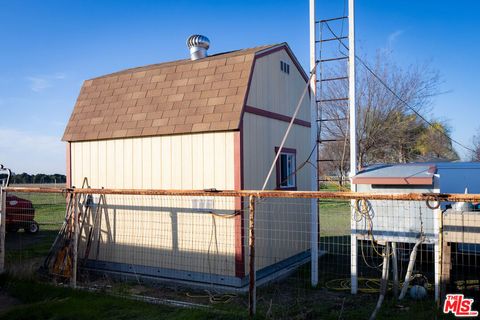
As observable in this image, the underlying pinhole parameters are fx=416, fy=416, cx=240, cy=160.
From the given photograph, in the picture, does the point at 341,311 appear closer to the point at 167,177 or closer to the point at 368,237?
A: the point at 368,237

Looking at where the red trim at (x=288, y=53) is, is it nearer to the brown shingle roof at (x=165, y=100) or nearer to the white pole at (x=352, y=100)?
the brown shingle roof at (x=165, y=100)

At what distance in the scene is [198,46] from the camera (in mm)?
10211

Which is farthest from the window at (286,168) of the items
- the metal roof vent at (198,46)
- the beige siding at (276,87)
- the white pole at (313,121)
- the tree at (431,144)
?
the tree at (431,144)

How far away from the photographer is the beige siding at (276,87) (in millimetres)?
8617

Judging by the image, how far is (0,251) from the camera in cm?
794

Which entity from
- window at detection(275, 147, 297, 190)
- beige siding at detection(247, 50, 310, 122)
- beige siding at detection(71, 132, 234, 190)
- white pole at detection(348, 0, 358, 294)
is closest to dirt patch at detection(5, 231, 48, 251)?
beige siding at detection(71, 132, 234, 190)

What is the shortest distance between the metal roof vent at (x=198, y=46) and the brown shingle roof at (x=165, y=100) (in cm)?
100

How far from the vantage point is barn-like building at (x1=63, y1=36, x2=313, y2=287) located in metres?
7.90

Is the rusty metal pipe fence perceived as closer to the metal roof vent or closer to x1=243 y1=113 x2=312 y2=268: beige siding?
x1=243 y1=113 x2=312 y2=268: beige siding

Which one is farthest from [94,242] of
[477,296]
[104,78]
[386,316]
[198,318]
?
[477,296]

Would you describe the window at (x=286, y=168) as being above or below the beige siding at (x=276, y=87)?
below

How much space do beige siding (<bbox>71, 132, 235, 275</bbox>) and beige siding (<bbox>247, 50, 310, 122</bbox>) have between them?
4.66 feet

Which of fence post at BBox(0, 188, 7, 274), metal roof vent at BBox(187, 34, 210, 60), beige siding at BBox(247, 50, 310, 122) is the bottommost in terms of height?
fence post at BBox(0, 188, 7, 274)

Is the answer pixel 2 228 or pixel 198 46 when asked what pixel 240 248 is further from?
pixel 198 46
